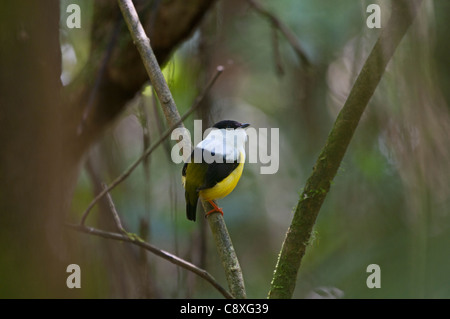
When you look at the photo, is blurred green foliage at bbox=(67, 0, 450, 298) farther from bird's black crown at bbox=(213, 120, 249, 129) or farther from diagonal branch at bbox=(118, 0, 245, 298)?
diagonal branch at bbox=(118, 0, 245, 298)

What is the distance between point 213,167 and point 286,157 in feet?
5.06

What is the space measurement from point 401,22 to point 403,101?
5.9 inches

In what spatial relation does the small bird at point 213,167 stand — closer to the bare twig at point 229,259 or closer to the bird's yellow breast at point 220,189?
the bird's yellow breast at point 220,189

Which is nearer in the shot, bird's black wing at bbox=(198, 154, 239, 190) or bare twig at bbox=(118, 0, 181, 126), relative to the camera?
bare twig at bbox=(118, 0, 181, 126)

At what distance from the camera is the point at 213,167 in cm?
180

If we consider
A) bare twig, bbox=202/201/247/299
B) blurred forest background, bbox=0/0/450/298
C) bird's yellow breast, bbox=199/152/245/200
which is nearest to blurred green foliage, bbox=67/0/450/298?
blurred forest background, bbox=0/0/450/298

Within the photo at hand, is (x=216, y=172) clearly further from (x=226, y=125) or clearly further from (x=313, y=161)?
(x=313, y=161)

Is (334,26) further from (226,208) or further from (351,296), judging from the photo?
(351,296)

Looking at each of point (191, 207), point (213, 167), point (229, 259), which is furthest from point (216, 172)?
point (229, 259)

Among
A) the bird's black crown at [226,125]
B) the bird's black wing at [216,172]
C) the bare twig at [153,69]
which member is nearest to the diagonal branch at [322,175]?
the bare twig at [153,69]

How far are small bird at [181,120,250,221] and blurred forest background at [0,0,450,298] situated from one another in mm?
114

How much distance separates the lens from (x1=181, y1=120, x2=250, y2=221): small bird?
1.75 meters

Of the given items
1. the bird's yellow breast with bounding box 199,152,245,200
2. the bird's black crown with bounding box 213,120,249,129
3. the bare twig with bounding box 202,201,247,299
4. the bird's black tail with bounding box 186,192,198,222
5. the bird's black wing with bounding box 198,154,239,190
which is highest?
the bird's black crown with bounding box 213,120,249,129

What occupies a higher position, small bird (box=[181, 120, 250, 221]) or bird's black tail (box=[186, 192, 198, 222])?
small bird (box=[181, 120, 250, 221])
